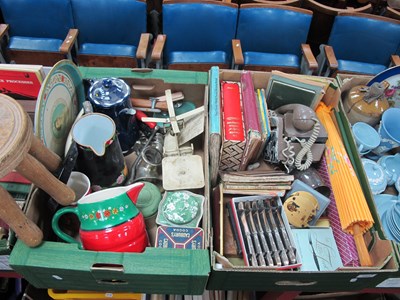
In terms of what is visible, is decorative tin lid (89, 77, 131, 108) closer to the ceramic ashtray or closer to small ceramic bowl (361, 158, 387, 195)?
the ceramic ashtray

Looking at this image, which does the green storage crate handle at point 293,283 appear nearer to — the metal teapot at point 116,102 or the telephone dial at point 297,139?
the telephone dial at point 297,139

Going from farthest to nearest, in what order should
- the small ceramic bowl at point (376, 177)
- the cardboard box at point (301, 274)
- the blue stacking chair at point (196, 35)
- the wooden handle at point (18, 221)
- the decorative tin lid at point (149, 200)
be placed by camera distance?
1. the blue stacking chair at point (196, 35)
2. the small ceramic bowl at point (376, 177)
3. the decorative tin lid at point (149, 200)
4. the cardboard box at point (301, 274)
5. the wooden handle at point (18, 221)

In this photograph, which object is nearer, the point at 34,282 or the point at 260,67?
the point at 34,282

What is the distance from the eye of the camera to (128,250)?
75 centimetres

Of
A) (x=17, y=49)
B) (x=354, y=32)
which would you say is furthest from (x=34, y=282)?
(x=354, y=32)

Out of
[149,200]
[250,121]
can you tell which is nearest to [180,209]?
[149,200]

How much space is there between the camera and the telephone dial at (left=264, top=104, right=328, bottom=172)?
3.09ft

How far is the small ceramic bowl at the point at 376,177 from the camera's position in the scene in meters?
1.04

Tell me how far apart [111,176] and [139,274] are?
0.93 feet

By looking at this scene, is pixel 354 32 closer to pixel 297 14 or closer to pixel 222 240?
pixel 297 14

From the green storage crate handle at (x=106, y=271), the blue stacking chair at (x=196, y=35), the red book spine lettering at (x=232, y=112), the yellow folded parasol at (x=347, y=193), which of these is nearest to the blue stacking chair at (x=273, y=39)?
the blue stacking chair at (x=196, y=35)

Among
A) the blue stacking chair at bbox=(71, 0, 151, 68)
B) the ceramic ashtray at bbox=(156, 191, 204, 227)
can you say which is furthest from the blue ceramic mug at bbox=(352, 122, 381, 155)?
the blue stacking chair at bbox=(71, 0, 151, 68)

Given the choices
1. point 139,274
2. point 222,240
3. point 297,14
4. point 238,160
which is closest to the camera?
point 139,274

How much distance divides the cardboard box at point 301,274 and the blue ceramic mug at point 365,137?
23cm
